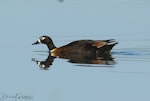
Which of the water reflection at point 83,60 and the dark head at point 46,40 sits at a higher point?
the dark head at point 46,40

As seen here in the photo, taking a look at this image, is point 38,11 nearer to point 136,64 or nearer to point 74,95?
point 136,64

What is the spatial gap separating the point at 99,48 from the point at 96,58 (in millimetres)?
244

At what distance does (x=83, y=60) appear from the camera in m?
10.5

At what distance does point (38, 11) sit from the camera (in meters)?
14.0

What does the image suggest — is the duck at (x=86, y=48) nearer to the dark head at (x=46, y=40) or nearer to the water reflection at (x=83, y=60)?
the water reflection at (x=83, y=60)

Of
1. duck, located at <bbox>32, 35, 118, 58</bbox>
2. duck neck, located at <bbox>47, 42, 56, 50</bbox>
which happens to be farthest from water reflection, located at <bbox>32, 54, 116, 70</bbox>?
duck neck, located at <bbox>47, 42, 56, 50</bbox>

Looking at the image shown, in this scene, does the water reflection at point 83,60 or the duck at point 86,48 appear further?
the duck at point 86,48

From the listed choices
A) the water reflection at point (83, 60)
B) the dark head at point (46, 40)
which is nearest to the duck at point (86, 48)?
the water reflection at point (83, 60)

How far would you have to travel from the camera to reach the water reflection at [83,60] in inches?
399

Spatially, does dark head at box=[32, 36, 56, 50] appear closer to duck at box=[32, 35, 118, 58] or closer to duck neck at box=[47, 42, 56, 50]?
duck neck at box=[47, 42, 56, 50]

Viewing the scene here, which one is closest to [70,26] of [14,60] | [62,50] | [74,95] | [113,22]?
[113,22]

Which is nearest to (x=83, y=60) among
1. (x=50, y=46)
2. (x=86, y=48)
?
(x=86, y=48)

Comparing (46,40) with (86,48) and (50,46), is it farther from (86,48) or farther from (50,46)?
(86,48)

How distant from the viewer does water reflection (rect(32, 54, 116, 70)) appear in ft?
33.3
